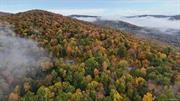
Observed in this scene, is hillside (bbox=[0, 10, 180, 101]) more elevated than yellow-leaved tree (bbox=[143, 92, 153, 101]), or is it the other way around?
hillside (bbox=[0, 10, 180, 101])

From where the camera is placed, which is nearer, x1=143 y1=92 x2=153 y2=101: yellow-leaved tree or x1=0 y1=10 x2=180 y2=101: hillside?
x1=143 y1=92 x2=153 y2=101: yellow-leaved tree

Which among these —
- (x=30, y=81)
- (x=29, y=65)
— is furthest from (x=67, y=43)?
(x=30, y=81)

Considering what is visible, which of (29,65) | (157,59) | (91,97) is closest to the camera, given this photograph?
(91,97)

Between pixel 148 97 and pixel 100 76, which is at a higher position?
pixel 100 76

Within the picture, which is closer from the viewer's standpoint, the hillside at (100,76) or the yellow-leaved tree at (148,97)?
the yellow-leaved tree at (148,97)

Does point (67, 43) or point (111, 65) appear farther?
point (67, 43)

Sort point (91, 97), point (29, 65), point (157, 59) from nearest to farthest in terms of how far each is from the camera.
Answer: point (91, 97), point (29, 65), point (157, 59)

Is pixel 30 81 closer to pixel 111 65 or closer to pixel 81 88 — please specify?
pixel 81 88

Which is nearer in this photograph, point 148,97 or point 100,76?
point 148,97

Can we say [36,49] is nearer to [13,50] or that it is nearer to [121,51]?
[13,50]

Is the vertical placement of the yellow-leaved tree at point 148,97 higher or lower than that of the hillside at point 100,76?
lower
